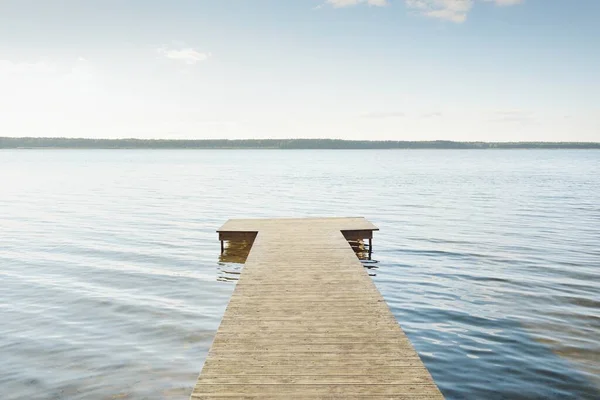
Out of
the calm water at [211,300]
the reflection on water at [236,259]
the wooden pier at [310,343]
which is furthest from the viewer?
the reflection on water at [236,259]

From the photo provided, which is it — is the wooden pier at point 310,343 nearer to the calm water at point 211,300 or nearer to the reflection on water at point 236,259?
the calm water at point 211,300

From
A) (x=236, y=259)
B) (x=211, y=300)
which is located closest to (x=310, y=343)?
(x=211, y=300)

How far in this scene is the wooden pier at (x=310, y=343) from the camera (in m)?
4.88

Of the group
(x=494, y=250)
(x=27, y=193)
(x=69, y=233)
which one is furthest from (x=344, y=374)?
(x=27, y=193)

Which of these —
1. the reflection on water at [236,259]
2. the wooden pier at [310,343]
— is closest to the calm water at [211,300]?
the reflection on water at [236,259]

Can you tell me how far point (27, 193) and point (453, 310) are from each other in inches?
1525

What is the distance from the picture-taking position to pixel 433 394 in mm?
4734

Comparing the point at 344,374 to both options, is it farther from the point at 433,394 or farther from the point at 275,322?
the point at 275,322

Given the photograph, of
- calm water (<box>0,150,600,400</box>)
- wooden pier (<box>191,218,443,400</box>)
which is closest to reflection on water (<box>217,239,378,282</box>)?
calm water (<box>0,150,600,400</box>)

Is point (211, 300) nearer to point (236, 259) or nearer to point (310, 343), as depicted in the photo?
point (236, 259)

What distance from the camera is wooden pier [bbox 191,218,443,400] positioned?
488 cm

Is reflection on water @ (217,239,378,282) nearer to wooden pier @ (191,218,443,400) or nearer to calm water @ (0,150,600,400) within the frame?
calm water @ (0,150,600,400)

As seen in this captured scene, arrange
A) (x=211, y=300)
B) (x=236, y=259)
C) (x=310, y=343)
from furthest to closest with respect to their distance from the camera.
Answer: (x=236, y=259) → (x=211, y=300) → (x=310, y=343)

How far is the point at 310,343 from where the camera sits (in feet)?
19.8
